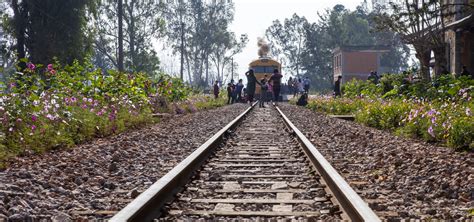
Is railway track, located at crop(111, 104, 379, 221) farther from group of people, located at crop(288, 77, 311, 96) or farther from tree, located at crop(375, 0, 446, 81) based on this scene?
group of people, located at crop(288, 77, 311, 96)

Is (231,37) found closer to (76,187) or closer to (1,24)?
(1,24)

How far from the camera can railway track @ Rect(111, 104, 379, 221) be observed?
4.50 meters

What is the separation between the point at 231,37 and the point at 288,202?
89885mm

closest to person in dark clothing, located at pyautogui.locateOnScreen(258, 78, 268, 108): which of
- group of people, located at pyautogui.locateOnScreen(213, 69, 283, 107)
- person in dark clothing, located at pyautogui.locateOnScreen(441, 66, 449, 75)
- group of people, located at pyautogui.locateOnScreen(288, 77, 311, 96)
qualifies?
group of people, located at pyautogui.locateOnScreen(213, 69, 283, 107)

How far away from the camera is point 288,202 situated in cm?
500

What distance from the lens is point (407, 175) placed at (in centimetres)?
651

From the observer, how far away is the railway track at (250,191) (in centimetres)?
450

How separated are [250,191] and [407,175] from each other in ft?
6.60

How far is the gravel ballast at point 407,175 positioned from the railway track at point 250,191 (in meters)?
0.32

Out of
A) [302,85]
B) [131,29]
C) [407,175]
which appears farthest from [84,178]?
[131,29]

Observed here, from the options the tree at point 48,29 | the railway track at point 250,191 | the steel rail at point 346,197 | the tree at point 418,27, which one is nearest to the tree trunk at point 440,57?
the tree at point 418,27

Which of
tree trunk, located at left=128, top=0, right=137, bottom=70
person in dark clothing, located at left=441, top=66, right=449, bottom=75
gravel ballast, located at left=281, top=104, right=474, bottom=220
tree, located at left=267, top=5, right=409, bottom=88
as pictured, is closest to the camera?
gravel ballast, located at left=281, top=104, right=474, bottom=220

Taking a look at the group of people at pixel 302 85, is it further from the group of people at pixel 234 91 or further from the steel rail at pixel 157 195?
the steel rail at pixel 157 195

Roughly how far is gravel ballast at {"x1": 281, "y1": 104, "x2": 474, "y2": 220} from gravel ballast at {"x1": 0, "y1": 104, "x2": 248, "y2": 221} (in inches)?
85.2
